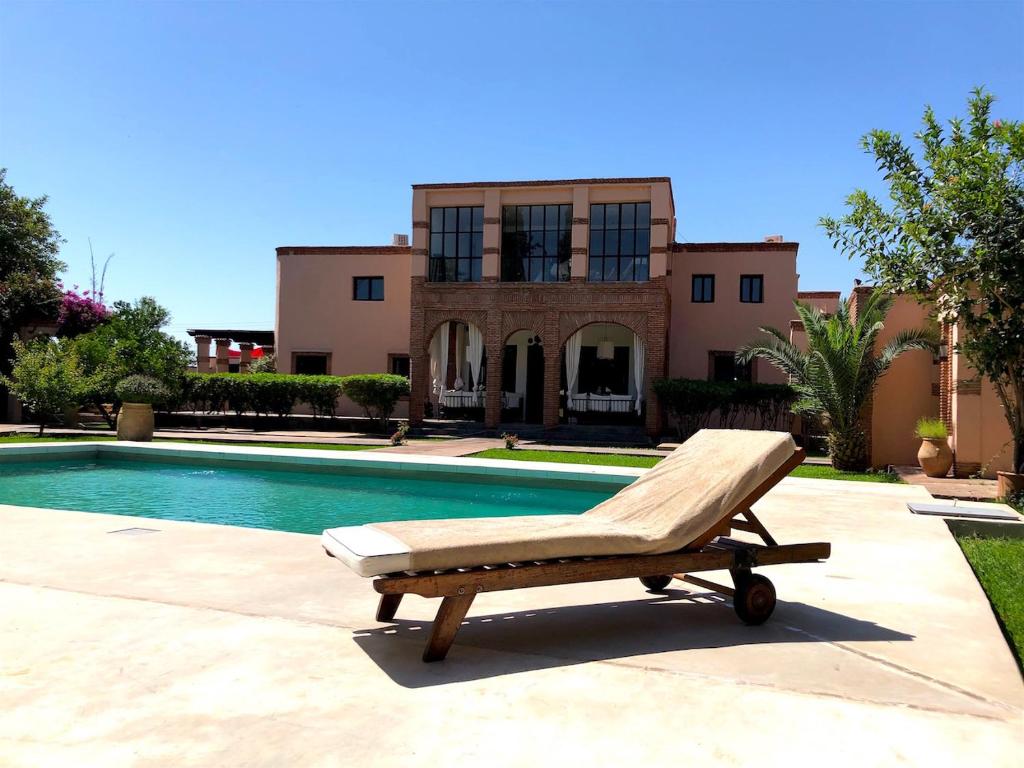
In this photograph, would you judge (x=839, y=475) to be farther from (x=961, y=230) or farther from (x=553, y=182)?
(x=553, y=182)

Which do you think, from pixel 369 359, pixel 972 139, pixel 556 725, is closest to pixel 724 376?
pixel 369 359

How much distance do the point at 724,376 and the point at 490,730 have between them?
20881mm

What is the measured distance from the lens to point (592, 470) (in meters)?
10.8

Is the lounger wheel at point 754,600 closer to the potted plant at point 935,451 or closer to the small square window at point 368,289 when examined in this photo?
the potted plant at point 935,451

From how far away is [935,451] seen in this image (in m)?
11.4

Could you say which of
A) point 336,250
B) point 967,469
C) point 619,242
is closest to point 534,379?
point 619,242

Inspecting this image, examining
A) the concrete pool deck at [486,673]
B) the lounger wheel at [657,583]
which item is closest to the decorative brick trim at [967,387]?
the concrete pool deck at [486,673]

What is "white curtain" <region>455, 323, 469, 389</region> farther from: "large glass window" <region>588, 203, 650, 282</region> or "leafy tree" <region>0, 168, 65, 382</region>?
"leafy tree" <region>0, 168, 65, 382</region>

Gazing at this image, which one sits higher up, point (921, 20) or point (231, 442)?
point (921, 20)

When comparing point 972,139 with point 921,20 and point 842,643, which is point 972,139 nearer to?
point 921,20

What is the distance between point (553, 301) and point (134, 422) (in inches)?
A: 443

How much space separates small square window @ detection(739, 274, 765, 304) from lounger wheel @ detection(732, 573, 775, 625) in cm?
1957

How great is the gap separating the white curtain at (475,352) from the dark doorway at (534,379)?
86.0 inches

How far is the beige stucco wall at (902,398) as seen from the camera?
13.4 m
